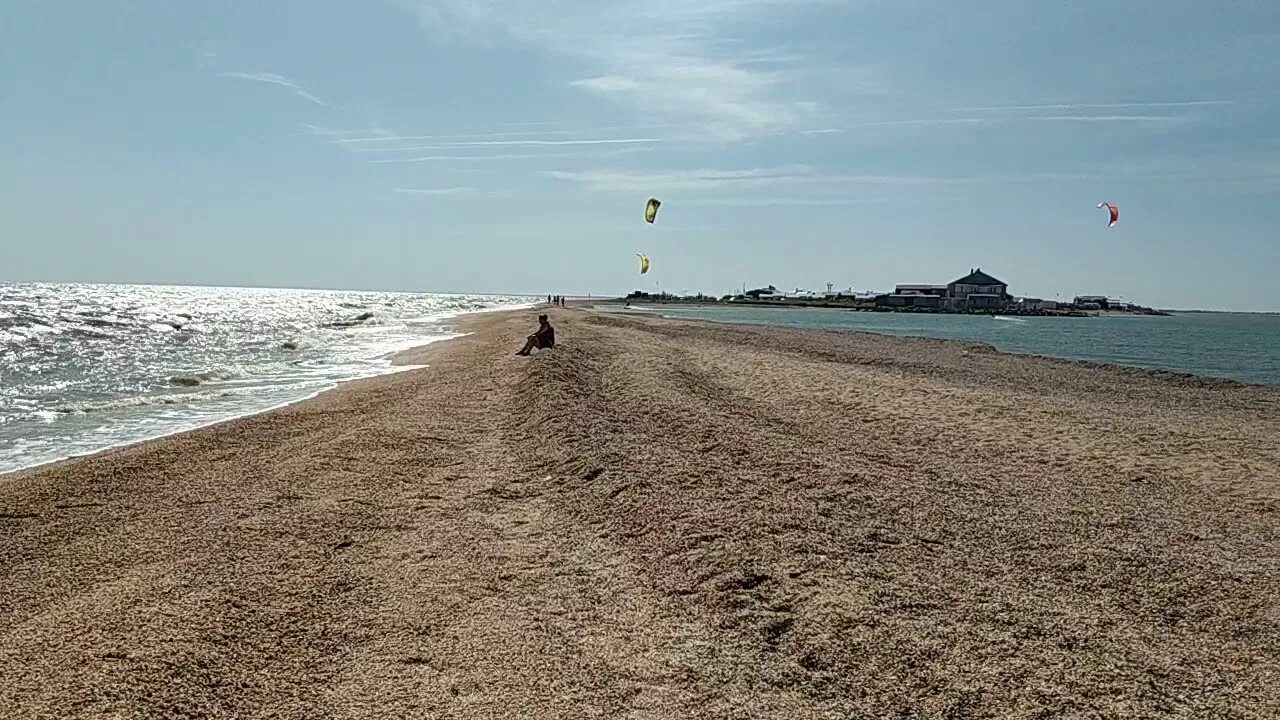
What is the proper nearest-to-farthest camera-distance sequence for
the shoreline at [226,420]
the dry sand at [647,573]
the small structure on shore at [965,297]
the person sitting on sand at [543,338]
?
the dry sand at [647,573], the shoreline at [226,420], the person sitting on sand at [543,338], the small structure on shore at [965,297]

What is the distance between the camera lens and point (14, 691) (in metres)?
3.97

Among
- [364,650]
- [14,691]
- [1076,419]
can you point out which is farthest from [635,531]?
[1076,419]

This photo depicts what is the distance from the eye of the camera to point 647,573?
561 cm

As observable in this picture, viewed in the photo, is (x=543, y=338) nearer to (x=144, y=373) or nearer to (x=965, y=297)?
(x=144, y=373)

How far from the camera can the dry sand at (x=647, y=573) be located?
13.3 ft

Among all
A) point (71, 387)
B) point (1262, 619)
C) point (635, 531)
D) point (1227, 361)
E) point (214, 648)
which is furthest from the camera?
point (1227, 361)

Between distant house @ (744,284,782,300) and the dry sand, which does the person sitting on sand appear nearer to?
the dry sand

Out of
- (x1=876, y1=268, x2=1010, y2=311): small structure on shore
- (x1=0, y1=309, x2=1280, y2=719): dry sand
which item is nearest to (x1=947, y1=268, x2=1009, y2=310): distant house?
(x1=876, y1=268, x2=1010, y2=311): small structure on shore

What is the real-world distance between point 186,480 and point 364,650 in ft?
16.6

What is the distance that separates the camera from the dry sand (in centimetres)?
406

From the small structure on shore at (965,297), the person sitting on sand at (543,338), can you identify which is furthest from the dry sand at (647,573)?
the small structure on shore at (965,297)

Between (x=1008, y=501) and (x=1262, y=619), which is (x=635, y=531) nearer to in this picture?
(x=1008, y=501)

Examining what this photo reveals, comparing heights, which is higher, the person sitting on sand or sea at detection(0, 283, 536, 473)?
the person sitting on sand

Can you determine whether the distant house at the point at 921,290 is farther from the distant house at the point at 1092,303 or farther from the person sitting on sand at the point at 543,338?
the person sitting on sand at the point at 543,338
